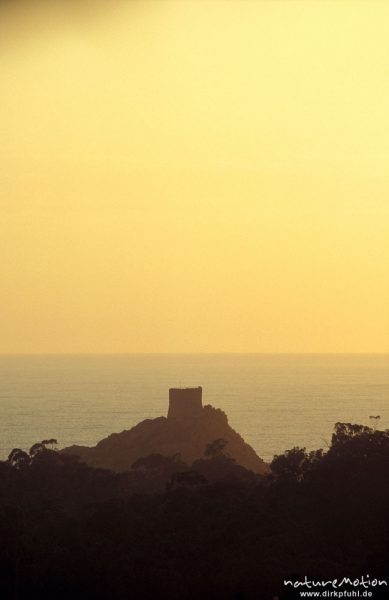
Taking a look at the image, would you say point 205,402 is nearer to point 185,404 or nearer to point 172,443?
point 185,404

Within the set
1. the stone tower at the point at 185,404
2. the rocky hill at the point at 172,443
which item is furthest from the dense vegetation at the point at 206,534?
the stone tower at the point at 185,404

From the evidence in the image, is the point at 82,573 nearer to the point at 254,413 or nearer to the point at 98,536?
the point at 98,536

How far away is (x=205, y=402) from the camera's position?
6506cm

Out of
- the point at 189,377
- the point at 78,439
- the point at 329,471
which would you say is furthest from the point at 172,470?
the point at 189,377

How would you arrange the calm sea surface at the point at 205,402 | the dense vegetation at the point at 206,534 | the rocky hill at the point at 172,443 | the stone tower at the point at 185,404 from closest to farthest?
the dense vegetation at the point at 206,534, the rocky hill at the point at 172,443, the stone tower at the point at 185,404, the calm sea surface at the point at 205,402

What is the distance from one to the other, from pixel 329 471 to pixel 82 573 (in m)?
4.37

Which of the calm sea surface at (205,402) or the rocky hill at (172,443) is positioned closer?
the rocky hill at (172,443)

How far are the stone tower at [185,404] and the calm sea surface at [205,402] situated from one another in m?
12.0

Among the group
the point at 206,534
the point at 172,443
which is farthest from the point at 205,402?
the point at 206,534

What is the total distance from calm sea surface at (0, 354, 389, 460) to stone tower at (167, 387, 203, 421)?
39.5 feet

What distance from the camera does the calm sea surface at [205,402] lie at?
4919 cm

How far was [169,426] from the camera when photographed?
76.5 ft

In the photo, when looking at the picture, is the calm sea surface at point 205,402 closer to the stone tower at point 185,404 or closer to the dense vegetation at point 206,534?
the stone tower at point 185,404

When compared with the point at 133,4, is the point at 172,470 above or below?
below
